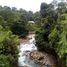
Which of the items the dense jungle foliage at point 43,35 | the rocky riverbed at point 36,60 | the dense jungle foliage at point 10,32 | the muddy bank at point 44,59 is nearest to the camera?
the dense jungle foliage at point 10,32

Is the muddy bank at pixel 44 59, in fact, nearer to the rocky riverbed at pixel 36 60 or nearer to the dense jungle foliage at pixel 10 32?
the rocky riverbed at pixel 36 60

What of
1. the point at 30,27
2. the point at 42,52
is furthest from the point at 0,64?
the point at 30,27

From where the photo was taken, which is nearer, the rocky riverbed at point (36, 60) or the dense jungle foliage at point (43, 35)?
the dense jungle foliage at point (43, 35)

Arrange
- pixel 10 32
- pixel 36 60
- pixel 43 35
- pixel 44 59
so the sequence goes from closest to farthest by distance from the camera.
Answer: pixel 10 32 → pixel 36 60 → pixel 44 59 → pixel 43 35

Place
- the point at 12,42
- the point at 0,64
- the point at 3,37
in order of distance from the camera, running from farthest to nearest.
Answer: the point at 12,42
the point at 3,37
the point at 0,64

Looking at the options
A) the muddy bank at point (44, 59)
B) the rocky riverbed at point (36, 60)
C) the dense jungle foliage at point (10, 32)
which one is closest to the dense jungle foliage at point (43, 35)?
the dense jungle foliage at point (10, 32)

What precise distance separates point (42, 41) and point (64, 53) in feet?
29.2

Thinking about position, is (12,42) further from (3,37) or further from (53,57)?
(53,57)

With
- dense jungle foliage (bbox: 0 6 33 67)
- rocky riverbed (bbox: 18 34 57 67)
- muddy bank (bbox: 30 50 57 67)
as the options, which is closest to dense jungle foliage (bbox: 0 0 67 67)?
dense jungle foliage (bbox: 0 6 33 67)

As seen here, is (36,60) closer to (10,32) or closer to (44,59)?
(44,59)

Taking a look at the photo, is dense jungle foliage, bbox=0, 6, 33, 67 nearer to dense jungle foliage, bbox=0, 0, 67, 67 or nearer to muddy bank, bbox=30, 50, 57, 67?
dense jungle foliage, bbox=0, 0, 67, 67

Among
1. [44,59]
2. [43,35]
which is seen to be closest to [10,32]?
[44,59]

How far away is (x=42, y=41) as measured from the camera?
71.9ft

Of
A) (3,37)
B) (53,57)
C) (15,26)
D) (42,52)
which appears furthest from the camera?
(15,26)
